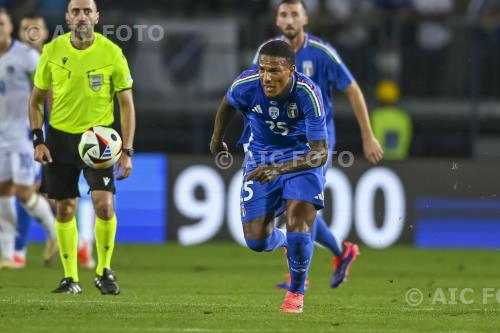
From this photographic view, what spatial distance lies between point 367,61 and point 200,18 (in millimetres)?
2510

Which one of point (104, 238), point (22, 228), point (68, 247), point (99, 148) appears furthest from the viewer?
point (22, 228)

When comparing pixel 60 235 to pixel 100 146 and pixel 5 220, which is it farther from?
pixel 5 220

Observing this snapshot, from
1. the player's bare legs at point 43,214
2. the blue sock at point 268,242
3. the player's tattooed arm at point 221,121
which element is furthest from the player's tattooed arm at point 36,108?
the player's bare legs at point 43,214

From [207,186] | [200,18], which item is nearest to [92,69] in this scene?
[207,186]

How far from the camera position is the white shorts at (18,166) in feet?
42.3

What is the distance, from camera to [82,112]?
994 centimetres

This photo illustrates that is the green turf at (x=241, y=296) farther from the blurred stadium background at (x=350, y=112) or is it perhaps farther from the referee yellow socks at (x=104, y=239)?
the blurred stadium background at (x=350, y=112)

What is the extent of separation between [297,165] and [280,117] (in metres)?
0.37

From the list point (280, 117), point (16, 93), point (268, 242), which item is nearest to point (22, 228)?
point (16, 93)

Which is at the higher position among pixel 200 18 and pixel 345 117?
pixel 200 18

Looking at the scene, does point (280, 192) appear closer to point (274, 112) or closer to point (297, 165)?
point (297, 165)

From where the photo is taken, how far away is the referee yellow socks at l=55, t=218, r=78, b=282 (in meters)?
10.0

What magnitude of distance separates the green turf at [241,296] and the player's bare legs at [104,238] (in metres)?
0.12

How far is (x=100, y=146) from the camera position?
9.68 m
